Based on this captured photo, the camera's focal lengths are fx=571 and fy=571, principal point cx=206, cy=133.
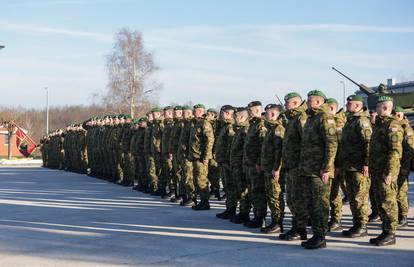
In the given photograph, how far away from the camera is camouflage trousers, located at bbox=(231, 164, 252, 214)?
9492mm

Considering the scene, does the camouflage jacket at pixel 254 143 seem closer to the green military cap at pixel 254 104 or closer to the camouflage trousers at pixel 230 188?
the green military cap at pixel 254 104

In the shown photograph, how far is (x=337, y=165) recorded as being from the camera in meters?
8.35

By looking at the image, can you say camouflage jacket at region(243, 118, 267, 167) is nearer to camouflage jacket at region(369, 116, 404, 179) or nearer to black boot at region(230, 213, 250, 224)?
black boot at region(230, 213, 250, 224)

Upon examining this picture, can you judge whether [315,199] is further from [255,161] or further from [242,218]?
[242,218]

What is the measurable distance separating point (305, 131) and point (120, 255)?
2.86 meters

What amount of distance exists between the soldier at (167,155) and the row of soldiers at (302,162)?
0.24 metres

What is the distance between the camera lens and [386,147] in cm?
760

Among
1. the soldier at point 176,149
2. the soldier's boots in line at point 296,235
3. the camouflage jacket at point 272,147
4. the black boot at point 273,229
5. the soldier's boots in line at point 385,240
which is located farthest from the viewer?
the soldier at point 176,149

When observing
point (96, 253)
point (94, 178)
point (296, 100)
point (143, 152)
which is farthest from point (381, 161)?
point (94, 178)

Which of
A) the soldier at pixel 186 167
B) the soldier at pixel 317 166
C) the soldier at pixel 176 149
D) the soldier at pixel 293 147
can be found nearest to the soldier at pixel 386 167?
the soldier at pixel 317 166

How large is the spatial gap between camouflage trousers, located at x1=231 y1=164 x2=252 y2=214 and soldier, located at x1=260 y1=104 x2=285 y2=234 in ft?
3.32

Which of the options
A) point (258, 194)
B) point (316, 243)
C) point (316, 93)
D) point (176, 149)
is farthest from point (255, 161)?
point (176, 149)

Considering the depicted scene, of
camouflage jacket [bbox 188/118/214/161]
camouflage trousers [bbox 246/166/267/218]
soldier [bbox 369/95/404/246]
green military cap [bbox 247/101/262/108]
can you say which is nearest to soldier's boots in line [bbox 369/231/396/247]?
soldier [bbox 369/95/404/246]

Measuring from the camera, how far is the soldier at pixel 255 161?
8.84 metres
